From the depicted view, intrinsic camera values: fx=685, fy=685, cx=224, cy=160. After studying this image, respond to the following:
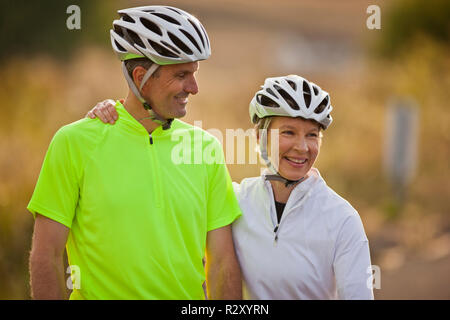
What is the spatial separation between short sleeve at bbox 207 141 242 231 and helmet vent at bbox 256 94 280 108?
46cm

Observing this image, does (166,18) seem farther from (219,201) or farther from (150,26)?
(219,201)

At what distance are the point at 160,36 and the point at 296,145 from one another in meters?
1.02

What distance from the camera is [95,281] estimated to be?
3.82m

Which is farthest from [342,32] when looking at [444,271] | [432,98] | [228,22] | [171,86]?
[171,86]

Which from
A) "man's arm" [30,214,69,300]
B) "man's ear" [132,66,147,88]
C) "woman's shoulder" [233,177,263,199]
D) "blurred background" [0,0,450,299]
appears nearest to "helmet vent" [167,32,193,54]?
"man's ear" [132,66,147,88]

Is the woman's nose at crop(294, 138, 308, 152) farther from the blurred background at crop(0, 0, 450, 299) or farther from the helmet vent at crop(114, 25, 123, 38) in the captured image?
the blurred background at crop(0, 0, 450, 299)

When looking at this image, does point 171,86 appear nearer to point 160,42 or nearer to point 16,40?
point 160,42

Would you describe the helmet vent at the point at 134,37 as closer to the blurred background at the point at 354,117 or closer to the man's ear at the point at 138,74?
the man's ear at the point at 138,74

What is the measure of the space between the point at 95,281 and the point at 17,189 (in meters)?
5.92

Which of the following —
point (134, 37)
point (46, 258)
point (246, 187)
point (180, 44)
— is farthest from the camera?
point (246, 187)

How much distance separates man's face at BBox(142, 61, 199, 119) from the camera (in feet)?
13.0

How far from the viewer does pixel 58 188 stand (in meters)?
3.71

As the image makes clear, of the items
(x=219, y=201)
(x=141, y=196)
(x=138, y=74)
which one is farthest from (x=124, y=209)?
(x=138, y=74)

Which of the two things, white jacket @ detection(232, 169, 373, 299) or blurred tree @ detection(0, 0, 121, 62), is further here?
blurred tree @ detection(0, 0, 121, 62)
